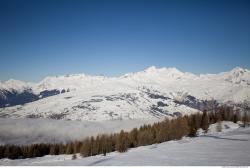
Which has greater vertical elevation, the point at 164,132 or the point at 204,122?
the point at 204,122

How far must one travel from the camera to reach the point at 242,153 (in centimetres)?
1251

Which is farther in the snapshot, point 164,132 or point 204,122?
point 164,132

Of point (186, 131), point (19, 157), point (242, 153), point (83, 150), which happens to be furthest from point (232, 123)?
point (19, 157)

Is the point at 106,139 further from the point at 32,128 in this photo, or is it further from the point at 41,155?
the point at 32,128

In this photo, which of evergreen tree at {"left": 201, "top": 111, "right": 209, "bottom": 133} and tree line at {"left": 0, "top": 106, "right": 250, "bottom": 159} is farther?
tree line at {"left": 0, "top": 106, "right": 250, "bottom": 159}

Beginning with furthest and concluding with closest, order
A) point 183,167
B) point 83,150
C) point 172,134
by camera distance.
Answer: point 83,150
point 172,134
point 183,167

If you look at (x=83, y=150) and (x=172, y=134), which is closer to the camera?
(x=172, y=134)

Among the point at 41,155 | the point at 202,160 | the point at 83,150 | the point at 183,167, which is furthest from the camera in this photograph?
the point at 41,155

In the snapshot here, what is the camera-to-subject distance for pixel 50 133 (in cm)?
17212

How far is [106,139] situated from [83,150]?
369 centimetres

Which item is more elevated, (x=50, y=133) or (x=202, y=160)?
(x=202, y=160)

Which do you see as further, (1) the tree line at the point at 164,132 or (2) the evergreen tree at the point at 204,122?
(1) the tree line at the point at 164,132

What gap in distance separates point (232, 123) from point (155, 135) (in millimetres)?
9623

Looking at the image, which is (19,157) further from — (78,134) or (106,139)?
(78,134)
